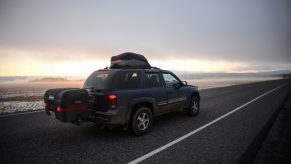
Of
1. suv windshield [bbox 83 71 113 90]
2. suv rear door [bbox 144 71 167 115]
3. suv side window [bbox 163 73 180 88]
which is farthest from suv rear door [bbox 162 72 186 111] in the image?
suv windshield [bbox 83 71 113 90]

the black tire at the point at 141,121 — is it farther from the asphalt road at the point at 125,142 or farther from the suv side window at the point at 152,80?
the suv side window at the point at 152,80

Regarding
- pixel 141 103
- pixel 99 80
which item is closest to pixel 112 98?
pixel 99 80

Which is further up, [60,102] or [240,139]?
[60,102]

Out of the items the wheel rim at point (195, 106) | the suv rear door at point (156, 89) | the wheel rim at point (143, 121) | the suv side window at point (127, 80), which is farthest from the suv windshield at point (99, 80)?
the wheel rim at point (195, 106)

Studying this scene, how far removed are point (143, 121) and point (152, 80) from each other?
1.25 metres

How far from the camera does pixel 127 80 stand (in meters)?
4.53

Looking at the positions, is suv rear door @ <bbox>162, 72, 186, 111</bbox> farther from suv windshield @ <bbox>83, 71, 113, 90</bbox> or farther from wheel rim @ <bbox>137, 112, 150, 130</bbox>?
suv windshield @ <bbox>83, 71, 113, 90</bbox>

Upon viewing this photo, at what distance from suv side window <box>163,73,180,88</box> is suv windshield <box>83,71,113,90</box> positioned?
206 cm

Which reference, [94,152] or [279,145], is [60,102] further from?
[279,145]

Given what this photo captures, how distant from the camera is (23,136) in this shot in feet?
15.5

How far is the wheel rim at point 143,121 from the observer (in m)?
4.71

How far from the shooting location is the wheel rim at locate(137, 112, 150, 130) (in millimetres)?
4706

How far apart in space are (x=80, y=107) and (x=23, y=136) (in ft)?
7.19

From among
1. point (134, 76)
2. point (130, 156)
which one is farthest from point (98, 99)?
point (130, 156)
